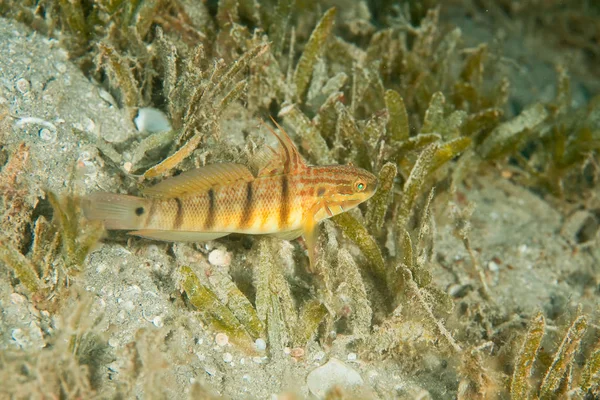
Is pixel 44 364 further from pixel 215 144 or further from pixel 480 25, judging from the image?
pixel 480 25

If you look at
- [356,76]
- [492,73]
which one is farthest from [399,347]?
[492,73]

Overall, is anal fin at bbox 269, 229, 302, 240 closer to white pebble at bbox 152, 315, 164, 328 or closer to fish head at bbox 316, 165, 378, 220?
fish head at bbox 316, 165, 378, 220

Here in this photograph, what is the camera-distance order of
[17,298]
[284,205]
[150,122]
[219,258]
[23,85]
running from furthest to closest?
[150,122] < [23,85] < [219,258] < [284,205] < [17,298]

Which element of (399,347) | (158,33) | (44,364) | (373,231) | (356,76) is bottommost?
(399,347)

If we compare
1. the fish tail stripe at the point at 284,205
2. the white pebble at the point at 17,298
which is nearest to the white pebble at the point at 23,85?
the white pebble at the point at 17,298

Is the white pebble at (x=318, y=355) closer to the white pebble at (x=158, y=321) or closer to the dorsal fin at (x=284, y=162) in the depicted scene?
the white pebble at (x=158, y=321)

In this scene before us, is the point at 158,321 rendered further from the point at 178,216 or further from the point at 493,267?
the point at 493,267

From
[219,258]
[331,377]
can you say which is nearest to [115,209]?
[219,258]

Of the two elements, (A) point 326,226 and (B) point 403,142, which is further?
(B) point 403,142
